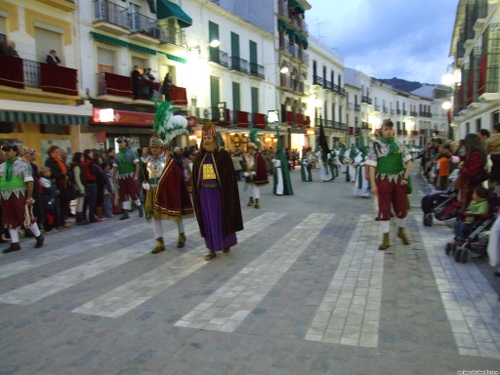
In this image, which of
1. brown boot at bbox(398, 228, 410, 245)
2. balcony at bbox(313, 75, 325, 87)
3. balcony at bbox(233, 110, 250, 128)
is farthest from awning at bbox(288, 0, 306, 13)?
brown boot at bbox(398, 228, 410, 245)

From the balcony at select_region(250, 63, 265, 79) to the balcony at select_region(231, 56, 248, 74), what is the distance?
3.04 ft

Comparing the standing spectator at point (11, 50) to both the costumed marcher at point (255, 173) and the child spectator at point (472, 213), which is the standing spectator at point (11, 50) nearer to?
the costumed marcher at point (255, 173)

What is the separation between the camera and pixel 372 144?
6648 mm

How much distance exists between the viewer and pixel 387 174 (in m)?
6.52

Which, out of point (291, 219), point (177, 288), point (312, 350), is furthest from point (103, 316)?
point (291, 219)

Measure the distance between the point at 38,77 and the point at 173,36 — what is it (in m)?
8.58

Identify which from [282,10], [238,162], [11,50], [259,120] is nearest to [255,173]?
[238,162]

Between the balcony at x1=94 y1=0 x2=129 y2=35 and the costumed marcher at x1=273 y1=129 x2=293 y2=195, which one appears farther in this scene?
the balcony at x1=94 y1=0 x2=129 y2=35

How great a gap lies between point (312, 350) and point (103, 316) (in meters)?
2.08

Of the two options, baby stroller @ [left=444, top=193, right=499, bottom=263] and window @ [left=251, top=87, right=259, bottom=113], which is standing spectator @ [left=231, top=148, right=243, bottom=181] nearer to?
window @ [left=251, top=87, right=259, bottom=113]

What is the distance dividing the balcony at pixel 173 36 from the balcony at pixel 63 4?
5033 mm

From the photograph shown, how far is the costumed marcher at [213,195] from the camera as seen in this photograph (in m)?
6.21

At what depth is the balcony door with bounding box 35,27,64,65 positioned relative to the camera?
1512 centimetres

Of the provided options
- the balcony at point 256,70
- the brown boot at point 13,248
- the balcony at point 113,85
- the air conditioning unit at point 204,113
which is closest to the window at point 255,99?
the balcony at point 256,70
